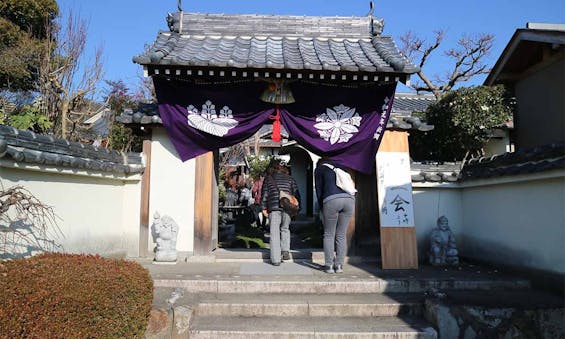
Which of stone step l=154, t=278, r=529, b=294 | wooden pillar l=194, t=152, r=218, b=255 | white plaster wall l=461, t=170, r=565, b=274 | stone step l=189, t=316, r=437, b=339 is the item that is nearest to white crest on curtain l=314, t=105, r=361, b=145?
wooden pillar l=194, t=152, r=218, b=255

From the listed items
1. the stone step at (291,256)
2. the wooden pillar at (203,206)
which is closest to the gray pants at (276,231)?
the stone step at (291,256)

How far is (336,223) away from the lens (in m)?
7.47

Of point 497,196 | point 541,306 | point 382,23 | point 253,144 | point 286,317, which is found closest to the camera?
point 541,306

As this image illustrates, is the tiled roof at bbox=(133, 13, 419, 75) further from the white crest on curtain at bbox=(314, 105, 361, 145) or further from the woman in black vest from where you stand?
the woman in black vest

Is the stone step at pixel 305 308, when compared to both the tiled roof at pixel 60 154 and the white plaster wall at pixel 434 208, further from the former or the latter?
the white plaster wall at pixel 434 208

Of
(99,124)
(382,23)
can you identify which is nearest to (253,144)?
(99,124)

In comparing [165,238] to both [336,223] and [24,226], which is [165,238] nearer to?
[24,226]

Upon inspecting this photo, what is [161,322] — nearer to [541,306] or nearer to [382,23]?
[541,306]

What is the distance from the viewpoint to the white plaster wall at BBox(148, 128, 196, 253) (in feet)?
27.9

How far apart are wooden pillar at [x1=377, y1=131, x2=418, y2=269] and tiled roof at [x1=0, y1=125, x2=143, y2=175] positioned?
4.99 metres

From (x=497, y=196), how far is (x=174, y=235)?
20.4 feet

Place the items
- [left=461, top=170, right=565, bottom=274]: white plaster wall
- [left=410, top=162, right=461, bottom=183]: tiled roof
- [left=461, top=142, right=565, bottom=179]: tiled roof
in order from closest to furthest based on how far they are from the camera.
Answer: [left=461, top=142, right=565, bottom=179]: tiled roof, [left=461, top=170, right=565, bottom=274]: white plaster wall, [left=410, top=162, right=461, bottom=183]: tiled roof

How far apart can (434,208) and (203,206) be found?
195 inches

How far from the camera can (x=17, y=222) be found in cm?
530
